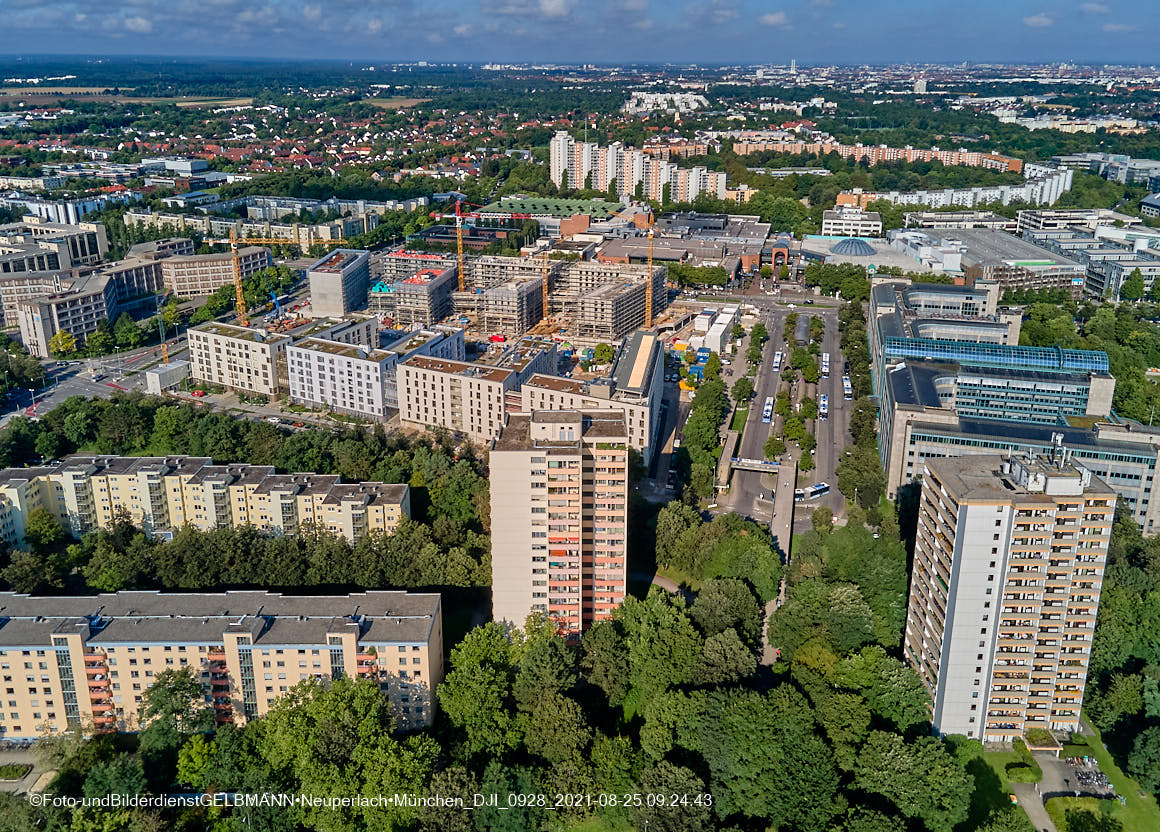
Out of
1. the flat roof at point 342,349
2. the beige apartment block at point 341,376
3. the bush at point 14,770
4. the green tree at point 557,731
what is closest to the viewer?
the green tree at point 557,731

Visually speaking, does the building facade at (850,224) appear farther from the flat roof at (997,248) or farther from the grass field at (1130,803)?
the grass field at (1130,803)

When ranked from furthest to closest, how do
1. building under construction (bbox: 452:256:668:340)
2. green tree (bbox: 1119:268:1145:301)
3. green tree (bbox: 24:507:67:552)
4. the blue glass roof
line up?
green tree (bbox: 1119:268:1145:301)
building under construction (bbox: 452:256:668:340)
the blue glass roof
green tree (bbox: 24:507:67:552)

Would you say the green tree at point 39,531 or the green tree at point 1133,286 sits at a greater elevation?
the green tree at point 1133,286

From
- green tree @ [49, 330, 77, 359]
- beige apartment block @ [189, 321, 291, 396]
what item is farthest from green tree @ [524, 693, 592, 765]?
green tree @ [49, 330, 77, 359]

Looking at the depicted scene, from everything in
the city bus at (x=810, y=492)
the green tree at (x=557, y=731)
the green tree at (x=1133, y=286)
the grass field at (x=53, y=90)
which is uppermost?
the grass field at (x=53, y=90)

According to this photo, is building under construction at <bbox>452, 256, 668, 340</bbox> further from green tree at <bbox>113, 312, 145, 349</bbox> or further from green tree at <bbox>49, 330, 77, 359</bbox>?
green tree at <bbox>49, 330, 77, 359</bbox>

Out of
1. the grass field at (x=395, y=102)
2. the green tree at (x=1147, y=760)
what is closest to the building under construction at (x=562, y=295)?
the green tree at (x=1147, y=760)
